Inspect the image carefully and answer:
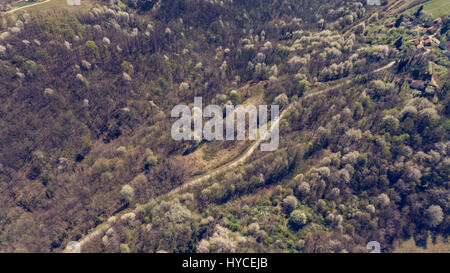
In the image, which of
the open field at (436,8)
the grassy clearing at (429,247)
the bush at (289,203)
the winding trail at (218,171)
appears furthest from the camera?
the open field at (436,8)

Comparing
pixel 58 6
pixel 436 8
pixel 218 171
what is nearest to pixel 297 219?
pixel 218 171

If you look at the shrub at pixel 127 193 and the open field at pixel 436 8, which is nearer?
the shrub at pixel 127 193

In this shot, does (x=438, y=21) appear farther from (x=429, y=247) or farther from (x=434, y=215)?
(x=429, y=247)

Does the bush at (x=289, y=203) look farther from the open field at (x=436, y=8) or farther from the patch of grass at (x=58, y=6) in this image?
the patch of grass at (x=58, y=6)

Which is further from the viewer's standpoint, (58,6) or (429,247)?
(58,6)
